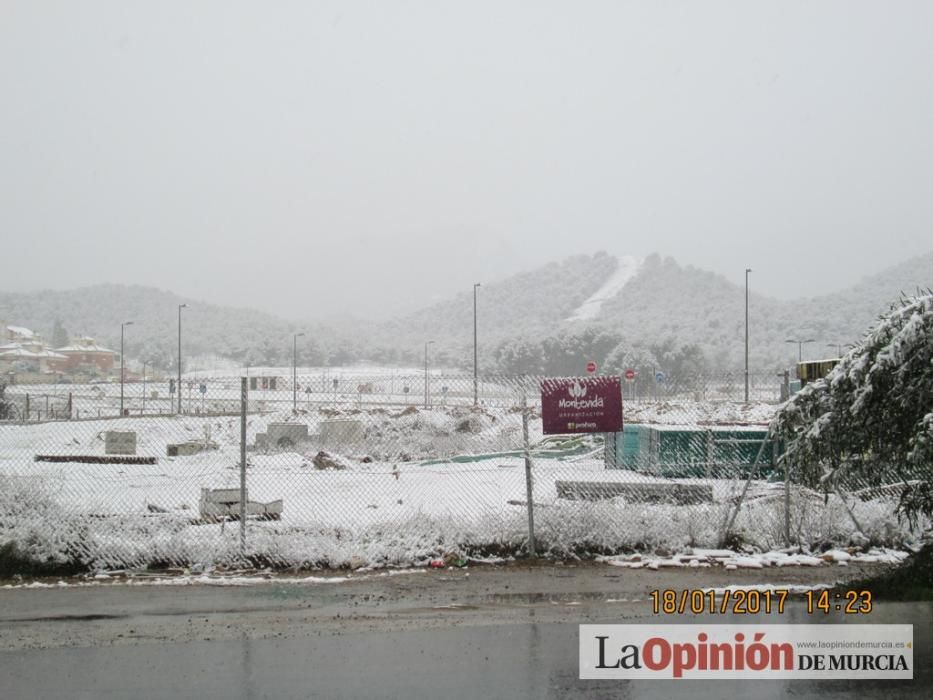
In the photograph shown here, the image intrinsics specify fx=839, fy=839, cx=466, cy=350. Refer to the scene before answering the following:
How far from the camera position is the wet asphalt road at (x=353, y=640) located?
5.26 m

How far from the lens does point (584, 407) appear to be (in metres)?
9.39

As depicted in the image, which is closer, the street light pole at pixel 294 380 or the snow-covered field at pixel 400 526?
the snow-covered field at pixel 400 526

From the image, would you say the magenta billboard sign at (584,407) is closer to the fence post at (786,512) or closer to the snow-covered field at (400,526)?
the snow-covered field at (400,526)

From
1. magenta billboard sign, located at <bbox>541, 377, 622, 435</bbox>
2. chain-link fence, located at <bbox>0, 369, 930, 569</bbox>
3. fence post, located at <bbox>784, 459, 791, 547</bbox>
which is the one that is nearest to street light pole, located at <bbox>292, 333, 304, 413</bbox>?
chain-link fence, located at <bbox>0, 369, 930, 569</bbox>

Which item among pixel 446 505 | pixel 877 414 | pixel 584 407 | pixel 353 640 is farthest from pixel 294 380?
pixel 877 414

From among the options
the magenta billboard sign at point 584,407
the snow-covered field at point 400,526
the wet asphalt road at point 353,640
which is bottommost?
the wet asphalt road at point 353,640

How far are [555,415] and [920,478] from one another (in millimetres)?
3603

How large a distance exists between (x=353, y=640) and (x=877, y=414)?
4.76 metres

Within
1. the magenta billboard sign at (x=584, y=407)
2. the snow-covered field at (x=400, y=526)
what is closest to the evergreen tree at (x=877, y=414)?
the snow-covered field at (x=400, y=526)

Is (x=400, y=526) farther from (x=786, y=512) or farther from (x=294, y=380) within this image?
(x=294, y=380)

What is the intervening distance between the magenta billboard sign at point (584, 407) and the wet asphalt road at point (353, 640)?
1621mm

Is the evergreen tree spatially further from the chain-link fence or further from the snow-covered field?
the snow-covered field

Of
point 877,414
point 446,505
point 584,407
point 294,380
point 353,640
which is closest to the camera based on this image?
point 353,640

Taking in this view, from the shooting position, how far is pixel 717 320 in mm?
166500
